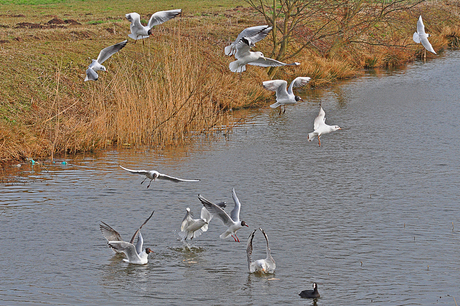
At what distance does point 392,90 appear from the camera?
27.4 metres

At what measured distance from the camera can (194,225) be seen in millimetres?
10375

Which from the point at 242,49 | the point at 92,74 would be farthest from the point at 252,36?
the point at 92,74

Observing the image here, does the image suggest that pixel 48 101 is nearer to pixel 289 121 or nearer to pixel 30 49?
pixel 30 49

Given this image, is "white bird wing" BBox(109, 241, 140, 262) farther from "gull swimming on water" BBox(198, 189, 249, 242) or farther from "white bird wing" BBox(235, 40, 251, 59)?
"white bird wing" BBox(235, 40, 251, 59)

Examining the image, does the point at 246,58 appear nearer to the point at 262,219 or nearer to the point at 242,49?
Result: the point at 242,49

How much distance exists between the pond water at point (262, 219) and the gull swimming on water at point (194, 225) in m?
0.22

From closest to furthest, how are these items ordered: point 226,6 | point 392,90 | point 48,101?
point 48,101 → point 392,90 → point 226,6

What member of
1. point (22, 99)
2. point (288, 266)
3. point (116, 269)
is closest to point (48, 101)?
point (22, 99)

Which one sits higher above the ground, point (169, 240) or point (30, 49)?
point (30, 49)

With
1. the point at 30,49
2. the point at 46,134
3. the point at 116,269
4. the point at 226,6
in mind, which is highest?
the point at 226,6

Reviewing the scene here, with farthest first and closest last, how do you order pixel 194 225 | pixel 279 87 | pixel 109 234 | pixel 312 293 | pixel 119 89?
pixel 119 89, pixel 279 87, pixel 194 225, pixel 109 234, pixel 312 293

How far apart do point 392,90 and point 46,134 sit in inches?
613

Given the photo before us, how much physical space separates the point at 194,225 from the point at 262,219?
2.06 m

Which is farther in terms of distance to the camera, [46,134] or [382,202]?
[46,134]
